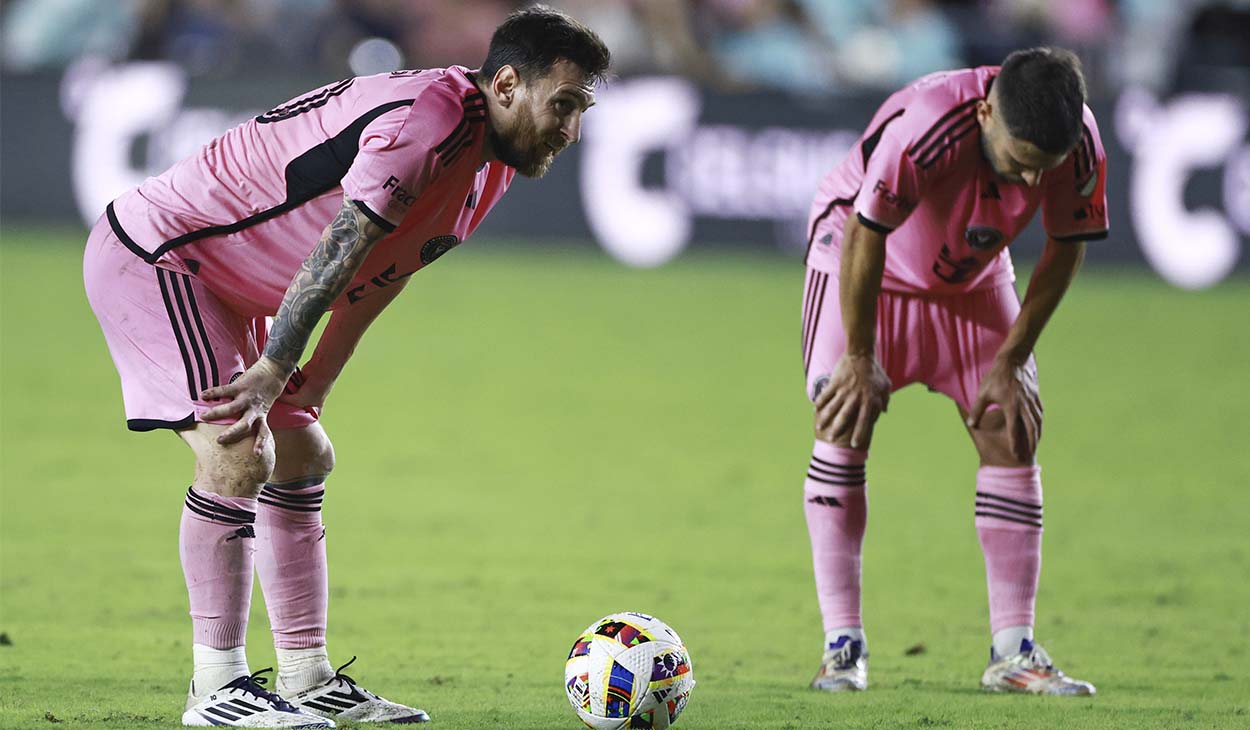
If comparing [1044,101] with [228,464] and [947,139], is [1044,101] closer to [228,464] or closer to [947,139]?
[947,139]

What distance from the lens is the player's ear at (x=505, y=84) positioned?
4883 millimetres

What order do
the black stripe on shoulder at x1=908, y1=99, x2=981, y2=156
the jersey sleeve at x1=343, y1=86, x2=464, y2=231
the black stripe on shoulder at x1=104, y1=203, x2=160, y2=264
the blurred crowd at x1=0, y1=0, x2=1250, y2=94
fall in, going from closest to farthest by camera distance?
the jersey sleeve at x1=343, y1=86, x2=464, y2=231
the black stripe on shoulder at x1=104, y1=203, x2=160, y2=264
the black stripe on shoulder at x1=908, y1=99, x2=981, y2=156
the blurred crowd at x1=0, y1=0, x2=1250, y2=94

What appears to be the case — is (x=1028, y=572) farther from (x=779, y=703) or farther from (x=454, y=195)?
(x=454, y=195)

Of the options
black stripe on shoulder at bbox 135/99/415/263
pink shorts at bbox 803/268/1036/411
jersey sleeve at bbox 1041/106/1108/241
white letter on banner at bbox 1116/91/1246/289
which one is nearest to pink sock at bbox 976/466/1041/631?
pink shorts at bbox 803/268/1036/411

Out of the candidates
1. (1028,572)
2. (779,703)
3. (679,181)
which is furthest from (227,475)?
(679,181)

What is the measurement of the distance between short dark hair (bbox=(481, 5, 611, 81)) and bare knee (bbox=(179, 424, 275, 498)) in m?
1.19

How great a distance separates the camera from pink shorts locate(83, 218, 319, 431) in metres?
4.91

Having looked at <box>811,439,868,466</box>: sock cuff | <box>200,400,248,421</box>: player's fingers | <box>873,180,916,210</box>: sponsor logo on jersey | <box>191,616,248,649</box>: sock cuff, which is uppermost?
<box>873,180,916,210</box>: sponsor logo on jersey

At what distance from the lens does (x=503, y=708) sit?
17.4 ft

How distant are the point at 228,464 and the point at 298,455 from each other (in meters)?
0.56

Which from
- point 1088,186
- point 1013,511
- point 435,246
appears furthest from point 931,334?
point 435,246

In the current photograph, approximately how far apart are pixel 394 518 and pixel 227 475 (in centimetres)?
392

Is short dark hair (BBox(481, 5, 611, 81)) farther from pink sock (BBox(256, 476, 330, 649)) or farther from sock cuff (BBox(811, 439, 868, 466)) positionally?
sock cuff (BBox(811, 439, 868, 466))

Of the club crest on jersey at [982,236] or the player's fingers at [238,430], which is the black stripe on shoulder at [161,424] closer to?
the player's fingers at [238,430]
